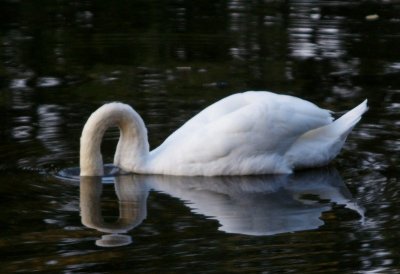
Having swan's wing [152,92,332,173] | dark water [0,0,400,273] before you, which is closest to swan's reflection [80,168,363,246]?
dark water [0,0,400,273]

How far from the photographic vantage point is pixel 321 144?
10.5 meters

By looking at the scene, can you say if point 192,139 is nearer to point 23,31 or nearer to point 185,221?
point 185,221

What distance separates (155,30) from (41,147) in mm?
5700

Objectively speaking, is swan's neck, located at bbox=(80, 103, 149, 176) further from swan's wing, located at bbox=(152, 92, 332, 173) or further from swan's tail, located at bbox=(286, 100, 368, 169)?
swan's tail, located at bbox=(286, 100, 368, 169)

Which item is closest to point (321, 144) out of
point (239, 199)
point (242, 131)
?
point (242, 131)

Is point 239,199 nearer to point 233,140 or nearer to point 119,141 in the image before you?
point 233,140

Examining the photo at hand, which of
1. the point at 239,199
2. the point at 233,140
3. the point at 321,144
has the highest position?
the point at 233,140

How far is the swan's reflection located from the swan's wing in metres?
0.18

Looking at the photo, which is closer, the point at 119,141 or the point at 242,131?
the point at 242,131

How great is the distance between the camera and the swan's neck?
1024cm

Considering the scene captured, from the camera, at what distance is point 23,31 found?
53.3 feet

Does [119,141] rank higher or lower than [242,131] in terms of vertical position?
lower

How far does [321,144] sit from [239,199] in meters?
1.22

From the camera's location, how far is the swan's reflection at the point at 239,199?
8820 millimetres
